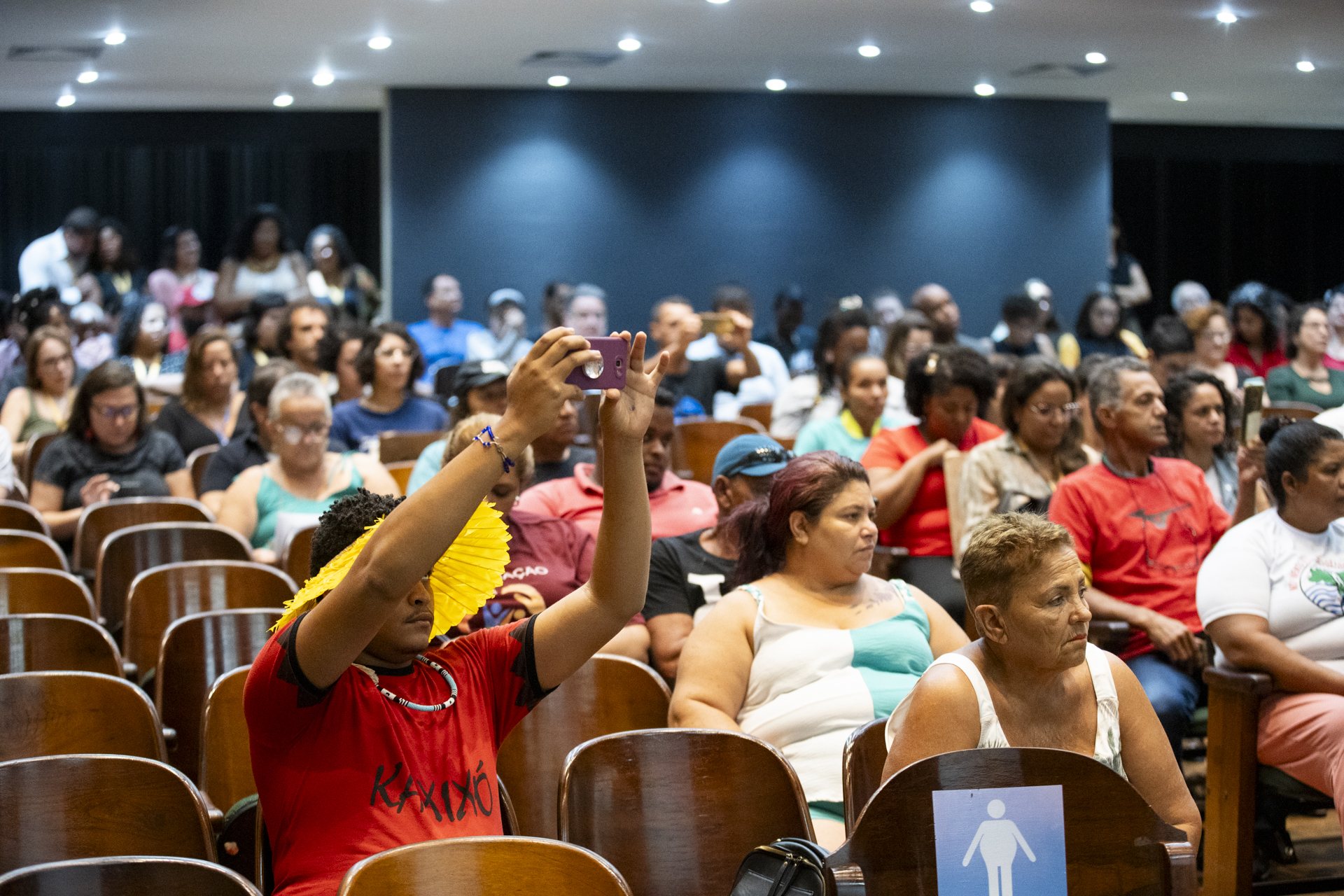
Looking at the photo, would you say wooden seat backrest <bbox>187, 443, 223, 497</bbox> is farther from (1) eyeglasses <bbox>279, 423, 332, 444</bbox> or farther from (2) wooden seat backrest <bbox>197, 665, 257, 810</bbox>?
(2) wooden seat backrest <bbox>197, 665, 257, 810</bbox>

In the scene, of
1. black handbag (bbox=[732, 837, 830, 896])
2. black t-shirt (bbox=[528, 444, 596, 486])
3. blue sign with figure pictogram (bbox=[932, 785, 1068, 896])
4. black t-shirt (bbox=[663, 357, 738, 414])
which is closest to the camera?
black handbag (bbox=[732, 837, 830, 896])

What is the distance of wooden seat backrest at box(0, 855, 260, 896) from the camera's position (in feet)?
5.26

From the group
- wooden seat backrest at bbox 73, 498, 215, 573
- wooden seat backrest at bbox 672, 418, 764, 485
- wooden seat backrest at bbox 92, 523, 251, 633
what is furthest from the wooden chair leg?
wooden seat backrest at bbox 73, 498, 215, 573

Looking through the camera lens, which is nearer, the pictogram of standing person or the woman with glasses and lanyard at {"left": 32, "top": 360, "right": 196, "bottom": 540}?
the pictogram of standing person

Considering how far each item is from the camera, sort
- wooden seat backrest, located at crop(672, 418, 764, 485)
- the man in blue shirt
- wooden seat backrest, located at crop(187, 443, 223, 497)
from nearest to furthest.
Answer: wooden seat backrest, located at crop(187, 443, 223, 497) → wooden seat backrest, located at crop(672, 418, 764, 485) → the man in blue shirt

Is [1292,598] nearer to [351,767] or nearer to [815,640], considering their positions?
[815,640]

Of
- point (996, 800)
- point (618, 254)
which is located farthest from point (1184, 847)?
point (618, 254)

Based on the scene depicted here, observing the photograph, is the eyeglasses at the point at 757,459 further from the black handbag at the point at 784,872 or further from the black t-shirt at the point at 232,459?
the black t-shirt at the point at 232,459

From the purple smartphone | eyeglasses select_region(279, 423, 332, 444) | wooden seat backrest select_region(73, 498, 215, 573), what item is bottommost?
wooden seat backrest select_region(73, 498, 215, 573)

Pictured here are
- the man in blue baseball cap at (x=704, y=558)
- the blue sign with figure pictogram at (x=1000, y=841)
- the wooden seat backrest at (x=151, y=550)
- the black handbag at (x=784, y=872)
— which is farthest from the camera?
the wooden seat backrest at (x=151, y=550)

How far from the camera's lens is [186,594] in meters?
3.46

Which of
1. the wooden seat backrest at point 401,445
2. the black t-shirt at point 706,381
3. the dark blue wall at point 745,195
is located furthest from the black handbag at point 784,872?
the dark blue wall at point 745,195

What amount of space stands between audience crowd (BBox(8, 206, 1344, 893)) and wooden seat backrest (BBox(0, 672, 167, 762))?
1.95 feet

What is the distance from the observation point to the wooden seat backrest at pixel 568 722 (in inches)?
103
